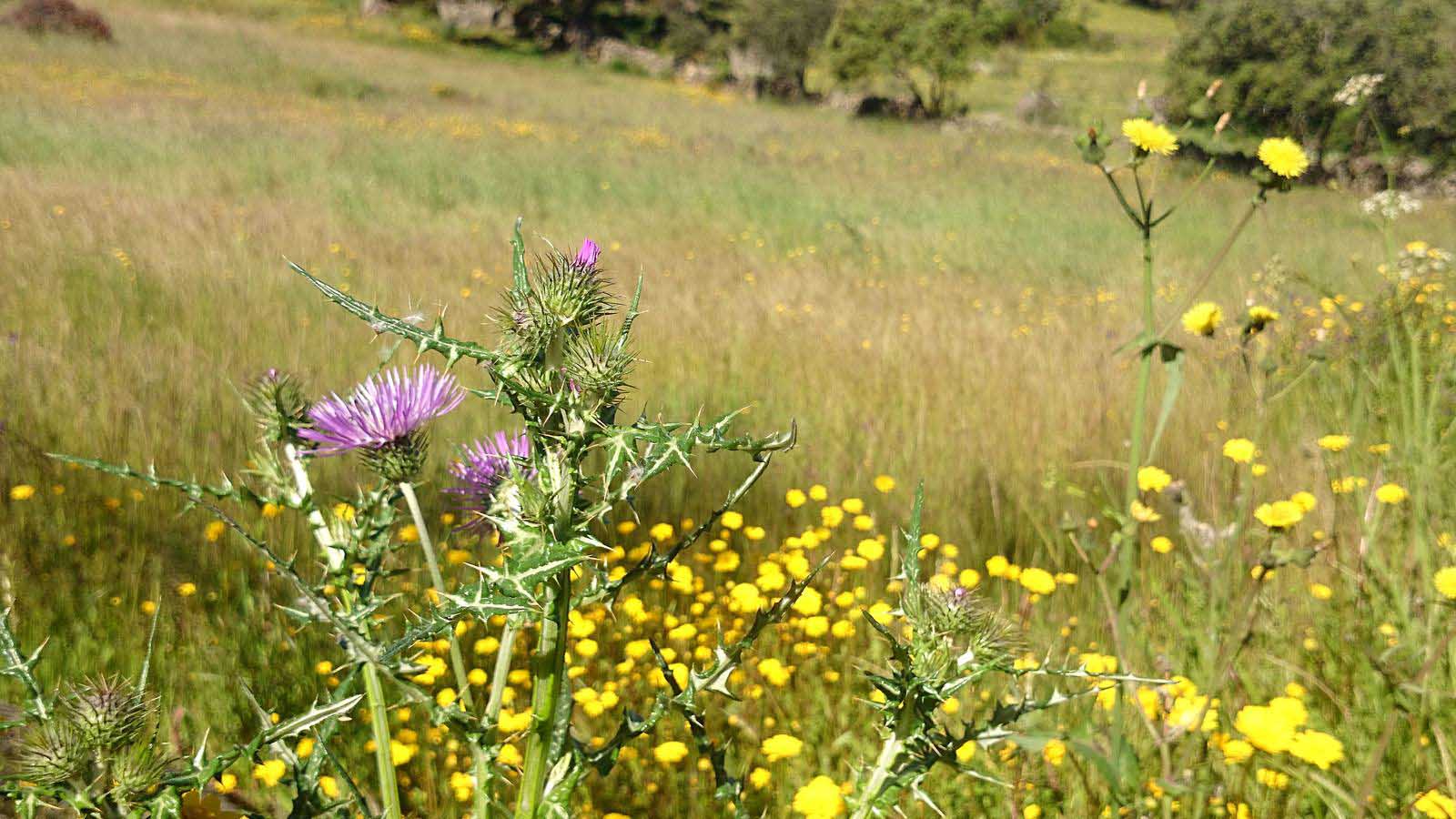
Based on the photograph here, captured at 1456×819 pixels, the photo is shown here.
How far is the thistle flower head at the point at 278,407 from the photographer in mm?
1091

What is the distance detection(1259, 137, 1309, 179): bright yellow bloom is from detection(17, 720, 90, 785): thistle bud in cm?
178

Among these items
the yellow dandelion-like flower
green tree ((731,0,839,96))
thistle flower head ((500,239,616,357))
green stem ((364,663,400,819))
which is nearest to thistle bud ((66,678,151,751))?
green stem ((364,663,400,819))

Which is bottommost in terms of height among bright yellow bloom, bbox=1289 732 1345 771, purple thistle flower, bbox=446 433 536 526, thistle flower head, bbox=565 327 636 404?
bright yellow bloom, bbox=1289 732 1345 771

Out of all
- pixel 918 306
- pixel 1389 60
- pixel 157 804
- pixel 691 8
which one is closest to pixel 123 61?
pixel 918 306

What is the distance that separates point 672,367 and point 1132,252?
6.03m

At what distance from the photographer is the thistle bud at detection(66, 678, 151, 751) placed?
771 millimetres

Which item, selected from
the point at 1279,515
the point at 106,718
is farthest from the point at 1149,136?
the point at 106,718

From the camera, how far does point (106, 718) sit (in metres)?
0.79

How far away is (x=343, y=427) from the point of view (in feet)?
4.05

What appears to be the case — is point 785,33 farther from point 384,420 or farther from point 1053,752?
point 384,420

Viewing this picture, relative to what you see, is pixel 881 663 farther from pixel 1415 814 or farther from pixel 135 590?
pixel 135 590

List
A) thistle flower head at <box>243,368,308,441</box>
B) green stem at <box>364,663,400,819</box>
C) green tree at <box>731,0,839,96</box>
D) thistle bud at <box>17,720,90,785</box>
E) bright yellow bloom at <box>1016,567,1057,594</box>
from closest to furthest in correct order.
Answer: thistle bud at <box>17,720,90,785</box>
green stem at <box>364,663,400,819</box>
thistle flower head at <box>243,368,308,441</box>
bright yellow bloom at <box>1016,567,1057,594</box>
green tree at <box>731,0,839,96</box>

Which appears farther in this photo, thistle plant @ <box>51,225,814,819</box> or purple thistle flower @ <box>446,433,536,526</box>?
purple thistle flower @ <box>446,433,536,526</box>

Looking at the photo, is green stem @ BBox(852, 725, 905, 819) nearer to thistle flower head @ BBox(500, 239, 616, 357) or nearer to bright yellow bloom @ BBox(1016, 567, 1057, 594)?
thistle flower head @ BBox(500, 239, 616, 357)
